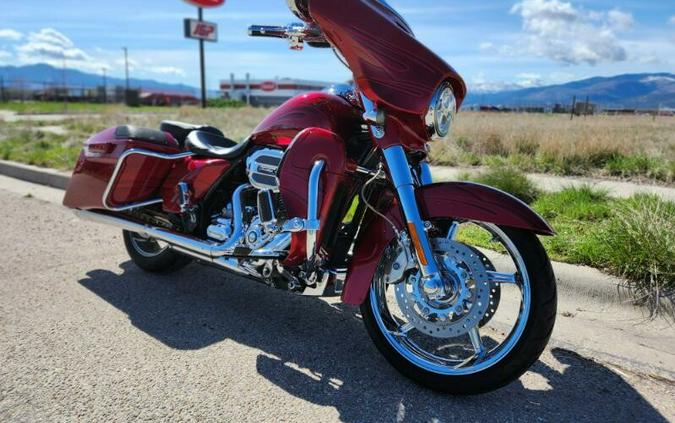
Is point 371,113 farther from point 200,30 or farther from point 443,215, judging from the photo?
point 200,30

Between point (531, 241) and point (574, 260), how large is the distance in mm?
1587

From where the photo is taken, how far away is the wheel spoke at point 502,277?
8.10 feet

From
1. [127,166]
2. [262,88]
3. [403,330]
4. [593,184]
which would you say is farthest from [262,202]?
[262,88]

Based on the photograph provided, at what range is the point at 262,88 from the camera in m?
80.5

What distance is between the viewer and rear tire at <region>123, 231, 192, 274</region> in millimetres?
4094

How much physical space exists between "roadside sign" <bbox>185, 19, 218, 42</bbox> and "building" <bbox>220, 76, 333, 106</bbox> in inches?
723

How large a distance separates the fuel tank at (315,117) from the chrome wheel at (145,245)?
5.52 feet

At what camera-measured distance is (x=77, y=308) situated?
3.51m

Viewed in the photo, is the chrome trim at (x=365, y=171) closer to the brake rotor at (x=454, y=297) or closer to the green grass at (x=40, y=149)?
the brake rotor at (x=454, y=297)

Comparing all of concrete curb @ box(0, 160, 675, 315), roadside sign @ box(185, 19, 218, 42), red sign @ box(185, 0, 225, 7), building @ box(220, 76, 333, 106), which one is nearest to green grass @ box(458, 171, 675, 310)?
concrete curb @ box(0, 160, 675, 315)

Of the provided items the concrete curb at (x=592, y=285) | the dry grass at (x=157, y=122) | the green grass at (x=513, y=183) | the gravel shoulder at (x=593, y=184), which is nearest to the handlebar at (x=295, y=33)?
the concrete curb at (x=592, y=285)

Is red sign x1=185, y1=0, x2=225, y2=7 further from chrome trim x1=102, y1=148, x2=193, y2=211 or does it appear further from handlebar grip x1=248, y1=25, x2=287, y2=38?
handlebar grip x1=248, y1=25, x2=287, y2=38

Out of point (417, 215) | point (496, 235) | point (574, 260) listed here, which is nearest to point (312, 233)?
point (417, 215)

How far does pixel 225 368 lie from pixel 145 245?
72.0 inches
